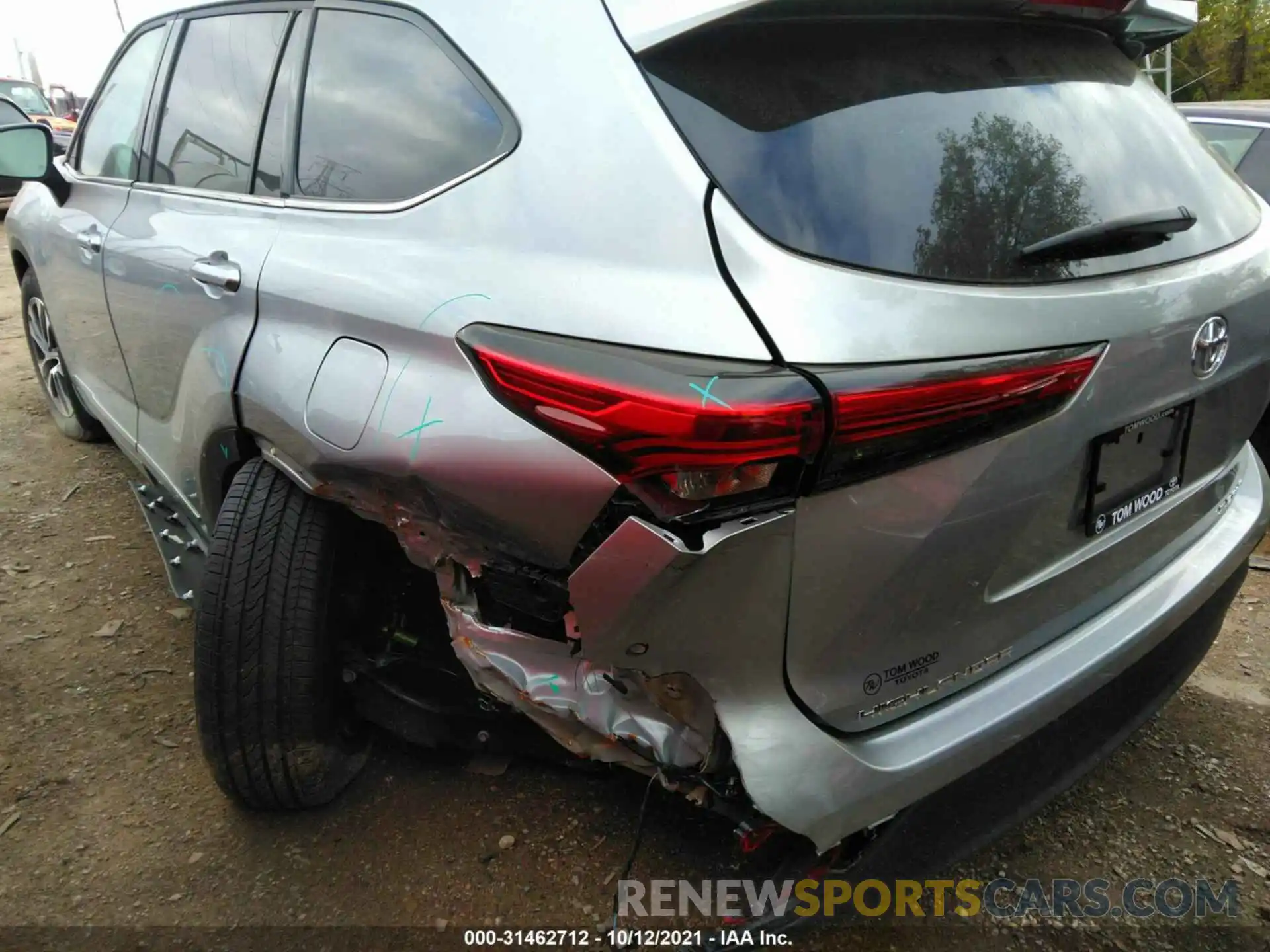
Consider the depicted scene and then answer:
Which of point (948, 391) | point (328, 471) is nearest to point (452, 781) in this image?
point (328, 471)

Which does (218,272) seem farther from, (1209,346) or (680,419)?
(1209,346)

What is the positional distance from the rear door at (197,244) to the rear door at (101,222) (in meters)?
0.15

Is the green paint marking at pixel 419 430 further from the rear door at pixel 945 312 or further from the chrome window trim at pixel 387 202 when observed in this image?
the rear door at pixel 945 312

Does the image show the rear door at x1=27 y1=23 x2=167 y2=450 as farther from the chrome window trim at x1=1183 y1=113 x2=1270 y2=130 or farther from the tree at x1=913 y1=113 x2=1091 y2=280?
the chrome window trim at x1=1183 y1=113 x2=1270 y2=130

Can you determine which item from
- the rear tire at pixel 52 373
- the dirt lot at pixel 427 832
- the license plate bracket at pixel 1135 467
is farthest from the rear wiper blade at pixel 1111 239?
the rear tire at pixel 52 373

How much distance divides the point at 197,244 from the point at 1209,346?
2.23 meters

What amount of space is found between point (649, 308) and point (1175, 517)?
4.23 feet

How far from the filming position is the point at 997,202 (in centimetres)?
148

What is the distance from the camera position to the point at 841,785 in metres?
1.46

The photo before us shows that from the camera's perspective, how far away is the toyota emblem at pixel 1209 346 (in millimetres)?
1669

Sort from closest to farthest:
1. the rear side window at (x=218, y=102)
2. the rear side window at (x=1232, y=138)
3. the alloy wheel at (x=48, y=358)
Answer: the rear side window at (x=218, y=102), the rear side window at (x=1232, y=138), the alloy wheel at (x=48, y=358)

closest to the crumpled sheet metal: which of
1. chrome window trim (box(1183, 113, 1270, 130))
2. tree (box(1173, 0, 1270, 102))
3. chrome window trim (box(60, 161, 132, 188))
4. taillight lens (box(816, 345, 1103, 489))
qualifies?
taillight lens (box(816, 345, 1103, 489))

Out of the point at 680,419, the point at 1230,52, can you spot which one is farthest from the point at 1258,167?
the point at 1230,52

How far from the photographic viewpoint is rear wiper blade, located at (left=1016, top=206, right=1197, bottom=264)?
1483 mm
